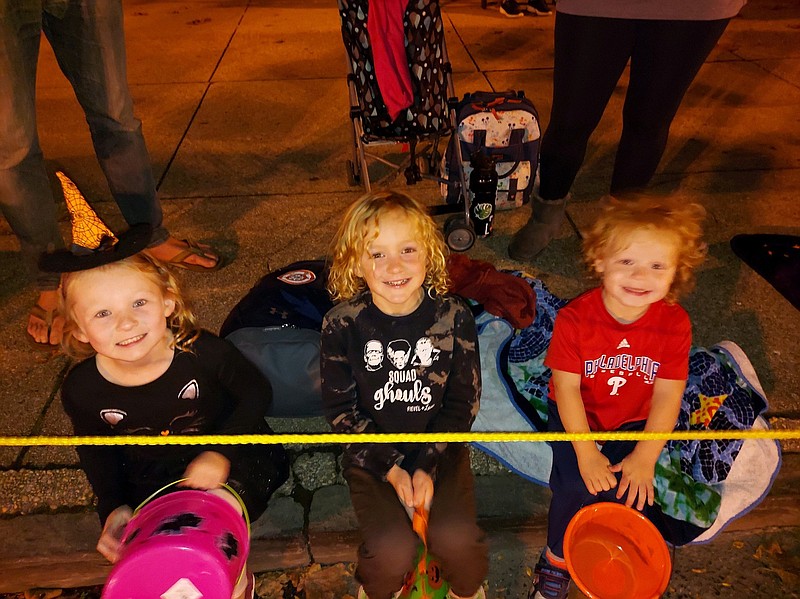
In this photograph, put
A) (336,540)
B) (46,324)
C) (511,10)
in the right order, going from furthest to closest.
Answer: (511,10)
(46,324)
(336,540)

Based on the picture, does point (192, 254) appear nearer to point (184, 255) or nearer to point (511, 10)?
point (184, 255)

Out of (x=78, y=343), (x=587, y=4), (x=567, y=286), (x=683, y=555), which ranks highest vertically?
(x=587, y=4)

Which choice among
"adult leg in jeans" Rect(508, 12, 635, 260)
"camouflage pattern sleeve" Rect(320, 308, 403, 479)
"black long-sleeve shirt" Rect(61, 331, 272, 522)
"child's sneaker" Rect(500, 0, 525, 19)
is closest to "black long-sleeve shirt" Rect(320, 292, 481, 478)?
"camouflage pattern sleeve" Rect(320, 308, 403, 479)

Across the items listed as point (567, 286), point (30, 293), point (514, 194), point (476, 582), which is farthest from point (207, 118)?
point (476, 582)

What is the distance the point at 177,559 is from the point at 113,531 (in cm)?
46

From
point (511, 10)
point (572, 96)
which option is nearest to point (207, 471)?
point (572, 96)

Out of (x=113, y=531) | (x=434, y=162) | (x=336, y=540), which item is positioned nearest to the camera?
(x=113, y=531)

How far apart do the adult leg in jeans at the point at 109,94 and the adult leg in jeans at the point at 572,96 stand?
1.95 m

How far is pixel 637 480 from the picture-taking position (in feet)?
5.83

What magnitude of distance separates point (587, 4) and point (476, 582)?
7.25ft

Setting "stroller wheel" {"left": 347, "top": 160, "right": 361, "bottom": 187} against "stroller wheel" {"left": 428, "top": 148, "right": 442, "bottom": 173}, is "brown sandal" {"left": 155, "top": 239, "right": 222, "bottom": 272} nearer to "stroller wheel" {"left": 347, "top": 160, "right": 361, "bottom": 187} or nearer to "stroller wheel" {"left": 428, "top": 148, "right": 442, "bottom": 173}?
"stroller wheel" {"left": 347, "top": 160, "right": 361, "bottom": 187}

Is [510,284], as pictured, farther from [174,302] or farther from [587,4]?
[174,302]

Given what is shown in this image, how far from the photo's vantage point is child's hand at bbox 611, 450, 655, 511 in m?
1.77

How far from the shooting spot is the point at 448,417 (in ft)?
6.27
